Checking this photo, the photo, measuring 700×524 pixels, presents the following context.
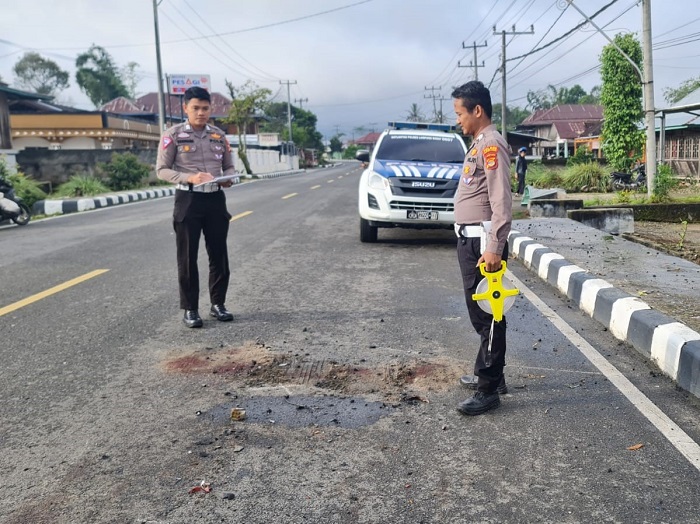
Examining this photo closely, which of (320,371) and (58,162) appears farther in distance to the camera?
(58,162)

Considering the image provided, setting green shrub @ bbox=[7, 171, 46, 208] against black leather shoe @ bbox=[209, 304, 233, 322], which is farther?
green shrub @ bbox=[7, 171, 46, 208]

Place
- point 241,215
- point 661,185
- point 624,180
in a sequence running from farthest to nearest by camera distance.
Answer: point 624,180
point 661,185
point 241,215

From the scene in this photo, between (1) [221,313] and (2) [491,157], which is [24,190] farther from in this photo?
(2) [491,157]

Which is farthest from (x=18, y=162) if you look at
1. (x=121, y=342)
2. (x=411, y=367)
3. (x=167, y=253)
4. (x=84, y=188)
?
(x=411, y=367)

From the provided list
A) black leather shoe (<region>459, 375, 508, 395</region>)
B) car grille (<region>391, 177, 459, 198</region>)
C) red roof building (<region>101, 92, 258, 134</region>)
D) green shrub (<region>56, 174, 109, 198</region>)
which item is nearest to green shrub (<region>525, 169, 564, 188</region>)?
car grille (<region>391, 177, 459, 198</region>)

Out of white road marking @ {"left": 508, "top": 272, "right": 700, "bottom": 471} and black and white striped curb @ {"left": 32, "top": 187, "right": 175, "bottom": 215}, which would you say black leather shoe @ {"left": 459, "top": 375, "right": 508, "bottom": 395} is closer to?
white road marking @ {"left": 508, "top": 272, "right": 700, "bottom": 471}

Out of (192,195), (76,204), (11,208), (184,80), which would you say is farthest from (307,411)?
(184,80)

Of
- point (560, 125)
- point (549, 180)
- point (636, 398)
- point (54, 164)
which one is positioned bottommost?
point (636, 398)

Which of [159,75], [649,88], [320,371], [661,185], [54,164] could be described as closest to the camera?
[320,371]

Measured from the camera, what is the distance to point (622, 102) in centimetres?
3006

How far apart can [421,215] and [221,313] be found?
4441mm

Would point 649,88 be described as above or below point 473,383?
above

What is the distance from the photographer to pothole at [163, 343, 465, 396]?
3.93 m

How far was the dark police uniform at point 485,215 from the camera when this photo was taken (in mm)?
3418
